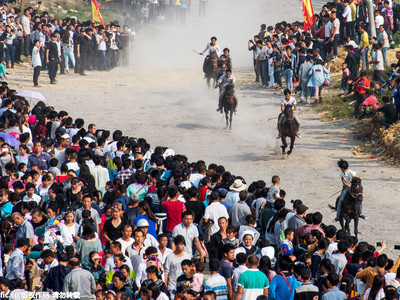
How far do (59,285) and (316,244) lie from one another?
378 cm

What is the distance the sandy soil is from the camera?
62.3ft

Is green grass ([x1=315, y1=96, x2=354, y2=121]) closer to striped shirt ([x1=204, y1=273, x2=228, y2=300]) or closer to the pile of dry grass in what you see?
the pile of dry grass

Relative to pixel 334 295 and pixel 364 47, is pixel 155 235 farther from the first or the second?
pixel 364 47

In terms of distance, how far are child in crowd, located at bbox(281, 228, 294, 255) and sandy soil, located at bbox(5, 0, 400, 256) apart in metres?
3.92

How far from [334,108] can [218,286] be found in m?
16.8

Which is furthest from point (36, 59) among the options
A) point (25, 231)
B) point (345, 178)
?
point (25, 231)

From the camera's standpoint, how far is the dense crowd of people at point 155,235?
10094 millimetres

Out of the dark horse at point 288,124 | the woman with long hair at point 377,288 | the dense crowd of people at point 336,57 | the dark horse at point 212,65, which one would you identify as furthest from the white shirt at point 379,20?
the woman with long hair at point 377,288

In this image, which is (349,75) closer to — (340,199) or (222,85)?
(222,85)

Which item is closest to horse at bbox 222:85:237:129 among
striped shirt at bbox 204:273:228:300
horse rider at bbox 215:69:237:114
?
horse rider at bbox 215:69:237:114

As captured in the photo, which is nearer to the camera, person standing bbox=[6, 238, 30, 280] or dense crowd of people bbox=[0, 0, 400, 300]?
dense crowd of people bbox=[0, 0, 400, 300]

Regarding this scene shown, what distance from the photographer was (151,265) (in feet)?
34.0

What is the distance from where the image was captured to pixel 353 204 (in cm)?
1552

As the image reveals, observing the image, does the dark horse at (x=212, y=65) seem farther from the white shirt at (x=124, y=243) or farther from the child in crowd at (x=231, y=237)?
the white shirt at (x=124, y=243)
